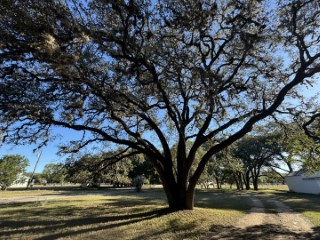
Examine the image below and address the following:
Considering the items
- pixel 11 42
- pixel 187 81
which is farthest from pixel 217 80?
pixel 11 42

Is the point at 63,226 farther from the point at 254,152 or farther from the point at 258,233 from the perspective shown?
the point at 254,152

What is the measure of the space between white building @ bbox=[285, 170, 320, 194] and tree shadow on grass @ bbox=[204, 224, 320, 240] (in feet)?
A: 73.8

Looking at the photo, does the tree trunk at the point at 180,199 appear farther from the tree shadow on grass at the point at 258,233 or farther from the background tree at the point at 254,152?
the background tree at the point at 254,152

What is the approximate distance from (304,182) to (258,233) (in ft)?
99.2

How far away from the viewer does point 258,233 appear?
32.4 feet

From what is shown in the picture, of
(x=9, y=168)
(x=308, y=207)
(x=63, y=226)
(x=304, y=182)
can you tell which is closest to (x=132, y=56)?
(x=63, y=226)

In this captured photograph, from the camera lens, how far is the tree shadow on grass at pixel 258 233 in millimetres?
9227

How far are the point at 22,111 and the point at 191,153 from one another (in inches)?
345

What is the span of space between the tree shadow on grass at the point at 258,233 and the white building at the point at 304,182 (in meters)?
22.5

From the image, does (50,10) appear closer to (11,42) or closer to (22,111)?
(11,42)

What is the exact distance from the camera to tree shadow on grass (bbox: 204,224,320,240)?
30.3 feet

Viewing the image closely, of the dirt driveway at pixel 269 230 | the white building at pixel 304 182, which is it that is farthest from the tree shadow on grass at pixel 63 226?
the white building at pixel 304 182

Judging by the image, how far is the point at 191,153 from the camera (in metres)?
14.9

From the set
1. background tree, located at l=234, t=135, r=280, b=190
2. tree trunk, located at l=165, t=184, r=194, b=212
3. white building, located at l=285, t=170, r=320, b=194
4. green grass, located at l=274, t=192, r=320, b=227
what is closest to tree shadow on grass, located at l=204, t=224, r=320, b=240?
green grass, located at l=274, t=192, r=320, b=227
